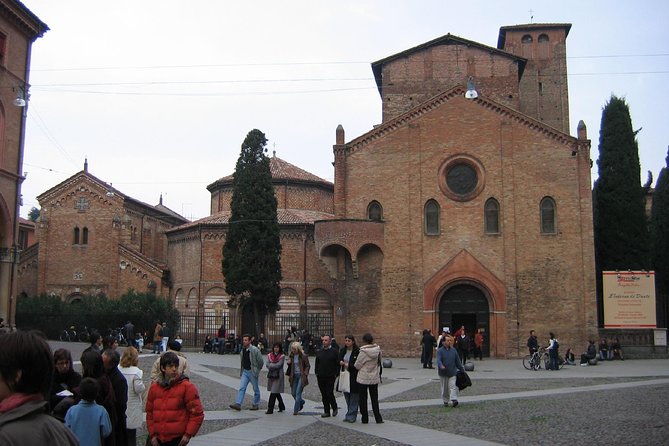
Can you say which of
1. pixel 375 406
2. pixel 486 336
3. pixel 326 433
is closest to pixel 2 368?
pixel 326 433

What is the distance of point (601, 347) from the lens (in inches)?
1228

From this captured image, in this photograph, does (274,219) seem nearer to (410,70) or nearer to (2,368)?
(410,70)

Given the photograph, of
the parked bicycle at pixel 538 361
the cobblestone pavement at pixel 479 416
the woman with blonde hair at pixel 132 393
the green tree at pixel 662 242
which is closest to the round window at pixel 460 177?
the parked bicycle at pixel 538 361

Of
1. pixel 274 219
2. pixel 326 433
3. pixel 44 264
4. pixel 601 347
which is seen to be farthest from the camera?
pixel 44 264

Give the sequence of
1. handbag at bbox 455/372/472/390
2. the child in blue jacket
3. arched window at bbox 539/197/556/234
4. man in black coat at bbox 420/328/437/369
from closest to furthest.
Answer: the child in blue jacket → handbag at bbox 455/372/472/390 → man in black coat at bbox 420/328/437/369 → arched window at bbox 539/197/556/234

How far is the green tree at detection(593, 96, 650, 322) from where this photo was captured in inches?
1431

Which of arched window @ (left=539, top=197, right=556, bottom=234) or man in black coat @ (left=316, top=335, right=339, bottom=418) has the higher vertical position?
arched window @ (left=539, top=197, right=556, bottom=234)

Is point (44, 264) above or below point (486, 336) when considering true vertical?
above

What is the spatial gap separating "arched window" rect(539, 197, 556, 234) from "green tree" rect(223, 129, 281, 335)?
533 inches

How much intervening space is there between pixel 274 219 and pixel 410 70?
1220 centimetres

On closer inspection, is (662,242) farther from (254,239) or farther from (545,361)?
(254,239)

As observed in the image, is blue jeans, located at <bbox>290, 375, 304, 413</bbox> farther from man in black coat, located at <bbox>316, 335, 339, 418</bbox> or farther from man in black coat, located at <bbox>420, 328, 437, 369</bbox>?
man in black coat, located at <bbox>420, 328, 437, 369</bbox>

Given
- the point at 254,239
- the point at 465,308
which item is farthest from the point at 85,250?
the point at 465,308

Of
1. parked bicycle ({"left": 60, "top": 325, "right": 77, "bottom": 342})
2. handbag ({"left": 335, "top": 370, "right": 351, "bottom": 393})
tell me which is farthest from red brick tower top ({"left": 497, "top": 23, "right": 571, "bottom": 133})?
handbag ({"left": 335, "top": 370, "right": 351, "bottom": 393})
